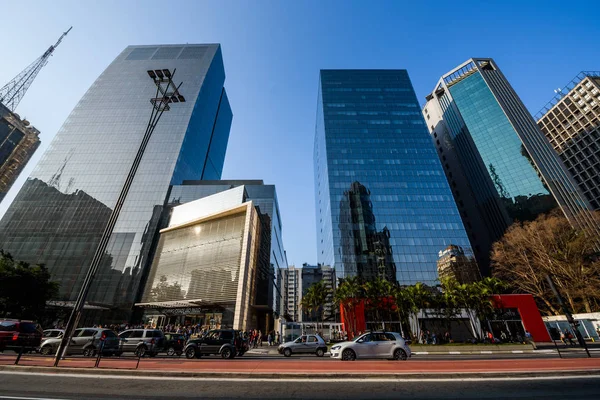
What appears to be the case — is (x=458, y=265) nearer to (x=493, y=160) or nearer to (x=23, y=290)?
(x=493, y=160)

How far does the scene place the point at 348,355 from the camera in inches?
531

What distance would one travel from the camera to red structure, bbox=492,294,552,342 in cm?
3062

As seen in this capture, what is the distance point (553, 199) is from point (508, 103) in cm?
3423

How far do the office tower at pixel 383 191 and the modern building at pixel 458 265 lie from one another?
1398 millimetres

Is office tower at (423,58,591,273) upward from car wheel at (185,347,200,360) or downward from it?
upward

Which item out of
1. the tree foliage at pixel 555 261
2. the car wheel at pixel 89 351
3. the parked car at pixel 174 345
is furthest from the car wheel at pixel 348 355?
the tree foliage at pixel 555 261

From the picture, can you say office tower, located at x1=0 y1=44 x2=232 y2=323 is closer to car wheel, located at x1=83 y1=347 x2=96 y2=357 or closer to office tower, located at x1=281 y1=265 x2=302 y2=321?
car wheel, located at x1=83 y1=347 x2=96 y2=357

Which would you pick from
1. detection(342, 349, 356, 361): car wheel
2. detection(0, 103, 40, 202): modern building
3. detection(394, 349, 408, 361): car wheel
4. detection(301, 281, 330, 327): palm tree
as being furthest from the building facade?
detection(0, 103, 40, 202): modern building

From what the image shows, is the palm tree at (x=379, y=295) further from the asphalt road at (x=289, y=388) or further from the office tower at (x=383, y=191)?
→ the asphalt road at (x=289, y=388)

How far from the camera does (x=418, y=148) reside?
6919 cm

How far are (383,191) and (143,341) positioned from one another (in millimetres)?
57664

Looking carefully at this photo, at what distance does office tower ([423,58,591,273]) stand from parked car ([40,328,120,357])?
73037 millimetres

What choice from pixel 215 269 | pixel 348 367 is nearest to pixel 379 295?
pixel 215 269

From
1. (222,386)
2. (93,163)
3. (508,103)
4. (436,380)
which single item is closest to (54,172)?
(93,163)
